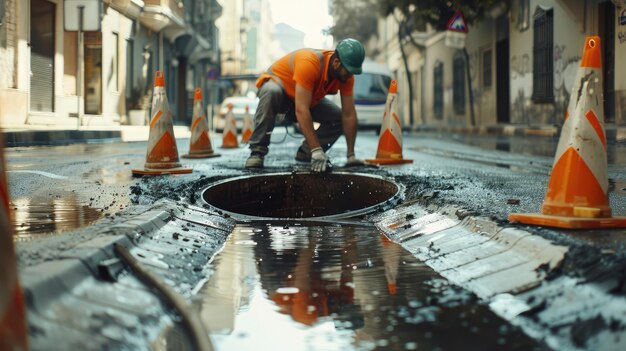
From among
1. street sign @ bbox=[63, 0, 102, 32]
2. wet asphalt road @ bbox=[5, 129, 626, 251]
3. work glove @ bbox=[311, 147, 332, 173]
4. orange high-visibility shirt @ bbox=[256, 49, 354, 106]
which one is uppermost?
street sign @ bbox=[63, 0, 102, 32]

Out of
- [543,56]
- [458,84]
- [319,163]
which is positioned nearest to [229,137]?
[319,163]

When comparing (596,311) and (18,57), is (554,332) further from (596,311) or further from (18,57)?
(18,57)

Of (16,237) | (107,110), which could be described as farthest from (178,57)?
(16,237)

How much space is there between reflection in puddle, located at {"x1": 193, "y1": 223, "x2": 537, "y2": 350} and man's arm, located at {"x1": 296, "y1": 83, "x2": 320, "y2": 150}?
2.73 m

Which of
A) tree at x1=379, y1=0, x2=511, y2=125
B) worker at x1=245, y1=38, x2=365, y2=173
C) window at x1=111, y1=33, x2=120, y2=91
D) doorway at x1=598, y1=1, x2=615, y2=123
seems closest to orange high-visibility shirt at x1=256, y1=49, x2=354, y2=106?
worker at x1=245, y1=38, x2=365, y2=173

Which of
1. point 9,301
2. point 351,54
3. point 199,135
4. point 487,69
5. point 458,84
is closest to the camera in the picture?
point 9,301

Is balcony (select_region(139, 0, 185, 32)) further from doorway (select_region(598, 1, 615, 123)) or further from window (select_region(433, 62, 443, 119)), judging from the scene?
doorway (select_region(598, 1, 615, 123))

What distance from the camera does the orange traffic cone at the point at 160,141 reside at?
6.32 metres

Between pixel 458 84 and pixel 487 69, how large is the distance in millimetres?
3879

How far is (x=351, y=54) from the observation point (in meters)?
6.21

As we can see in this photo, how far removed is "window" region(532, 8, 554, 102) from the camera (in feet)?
59.0

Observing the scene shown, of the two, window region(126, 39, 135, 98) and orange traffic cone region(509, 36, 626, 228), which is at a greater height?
window region(126, 39, 135, 98)

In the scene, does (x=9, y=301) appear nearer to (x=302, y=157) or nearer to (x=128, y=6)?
(x=302, y=157)

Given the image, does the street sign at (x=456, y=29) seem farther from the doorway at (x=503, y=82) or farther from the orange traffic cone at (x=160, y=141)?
the orange traffic cone at (x=160, y=141)
